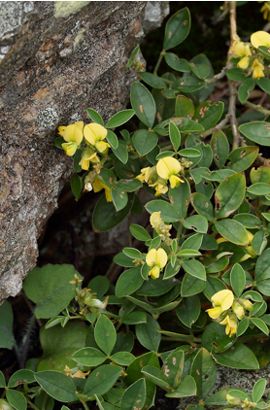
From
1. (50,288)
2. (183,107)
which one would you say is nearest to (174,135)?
(183,107)

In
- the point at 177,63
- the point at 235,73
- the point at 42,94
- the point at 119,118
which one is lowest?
the point at 235,73

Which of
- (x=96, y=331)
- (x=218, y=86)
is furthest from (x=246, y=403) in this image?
(x=218, y=86)

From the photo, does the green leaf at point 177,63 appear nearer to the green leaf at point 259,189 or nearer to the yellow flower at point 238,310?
the green leaf at point 259,189

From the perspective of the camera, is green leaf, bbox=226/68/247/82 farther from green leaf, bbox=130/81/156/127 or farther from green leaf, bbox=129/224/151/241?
green leaf, bbox=129/224/151/241

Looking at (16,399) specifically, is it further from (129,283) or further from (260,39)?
(260,39)

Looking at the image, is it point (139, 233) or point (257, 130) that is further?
point (257, 130)

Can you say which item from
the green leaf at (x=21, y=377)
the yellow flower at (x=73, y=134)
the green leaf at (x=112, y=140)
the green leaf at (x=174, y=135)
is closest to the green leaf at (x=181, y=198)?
the green leaf at (x=174, y=135)

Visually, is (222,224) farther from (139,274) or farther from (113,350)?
(113,350)
